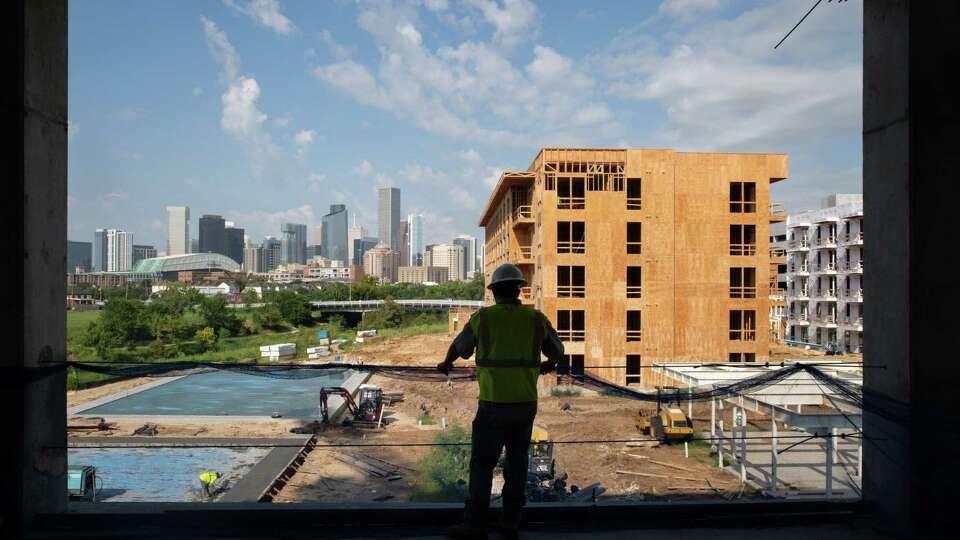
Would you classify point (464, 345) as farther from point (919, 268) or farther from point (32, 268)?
point (919, 268)

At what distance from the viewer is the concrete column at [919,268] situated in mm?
3381

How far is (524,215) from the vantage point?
2973 centimetres

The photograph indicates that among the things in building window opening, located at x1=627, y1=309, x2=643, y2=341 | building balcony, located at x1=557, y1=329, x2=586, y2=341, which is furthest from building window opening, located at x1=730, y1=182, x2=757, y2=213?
building balcony, located at x1=557, y1=329, x2=586, y2=341

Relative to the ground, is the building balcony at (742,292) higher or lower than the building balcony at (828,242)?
lower

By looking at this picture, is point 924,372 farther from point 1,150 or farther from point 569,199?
point 569,199

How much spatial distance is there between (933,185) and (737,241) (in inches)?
1035

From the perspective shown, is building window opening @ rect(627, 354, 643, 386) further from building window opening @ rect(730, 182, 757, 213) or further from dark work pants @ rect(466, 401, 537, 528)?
dark work pants @ rect(466, 401, 537, 528)

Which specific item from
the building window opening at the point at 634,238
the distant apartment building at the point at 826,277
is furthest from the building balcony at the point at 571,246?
the distant apartment building at the point at 826,277

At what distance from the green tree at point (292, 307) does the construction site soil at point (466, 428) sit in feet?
133

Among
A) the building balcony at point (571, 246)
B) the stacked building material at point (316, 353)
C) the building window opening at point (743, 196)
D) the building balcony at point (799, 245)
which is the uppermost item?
the building window opening at point (743, 196)

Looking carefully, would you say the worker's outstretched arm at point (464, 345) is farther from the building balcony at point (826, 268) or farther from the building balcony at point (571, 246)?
the building balcony at point (826, 268)

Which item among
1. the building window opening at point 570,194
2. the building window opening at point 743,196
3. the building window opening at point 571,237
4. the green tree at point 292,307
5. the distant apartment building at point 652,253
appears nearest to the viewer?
the distant apartment building at point 652,253

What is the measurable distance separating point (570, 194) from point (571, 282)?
13.2 ft

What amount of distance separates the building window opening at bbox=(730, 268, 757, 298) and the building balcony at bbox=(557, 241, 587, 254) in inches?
292
